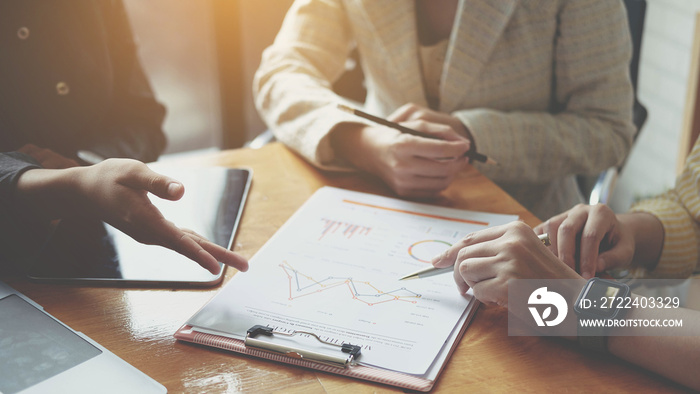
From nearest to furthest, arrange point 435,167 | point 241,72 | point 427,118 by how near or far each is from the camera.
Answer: point 435,167 → point 427,118 → point 241,72

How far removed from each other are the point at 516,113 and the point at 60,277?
2.61 feet

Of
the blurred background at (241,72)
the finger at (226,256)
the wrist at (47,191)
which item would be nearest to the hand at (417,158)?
the finger at (226,256)

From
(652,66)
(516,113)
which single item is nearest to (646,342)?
(516,113)

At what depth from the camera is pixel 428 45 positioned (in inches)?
48.3

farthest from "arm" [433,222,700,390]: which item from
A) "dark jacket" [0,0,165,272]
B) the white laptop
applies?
"dark jacket" [0,0,165,272]

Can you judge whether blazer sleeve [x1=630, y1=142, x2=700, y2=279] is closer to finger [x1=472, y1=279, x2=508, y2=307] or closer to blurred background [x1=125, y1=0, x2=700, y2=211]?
finger [x1=472, y1=279, x2=508, y2=307]

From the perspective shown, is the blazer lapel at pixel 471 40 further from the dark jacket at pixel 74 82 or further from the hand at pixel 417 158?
the dark jacket at pixel 74 82

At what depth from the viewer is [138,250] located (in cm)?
75

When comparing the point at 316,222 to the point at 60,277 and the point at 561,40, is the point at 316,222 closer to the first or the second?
the point at 60,277

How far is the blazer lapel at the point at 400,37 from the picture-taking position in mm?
1157

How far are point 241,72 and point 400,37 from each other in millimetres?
1319

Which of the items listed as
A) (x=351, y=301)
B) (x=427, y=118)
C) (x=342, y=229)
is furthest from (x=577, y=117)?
(x=351, y=301)

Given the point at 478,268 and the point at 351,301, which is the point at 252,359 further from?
the point at 478,268

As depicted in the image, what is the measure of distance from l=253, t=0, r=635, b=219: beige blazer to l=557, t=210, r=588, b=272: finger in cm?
32
